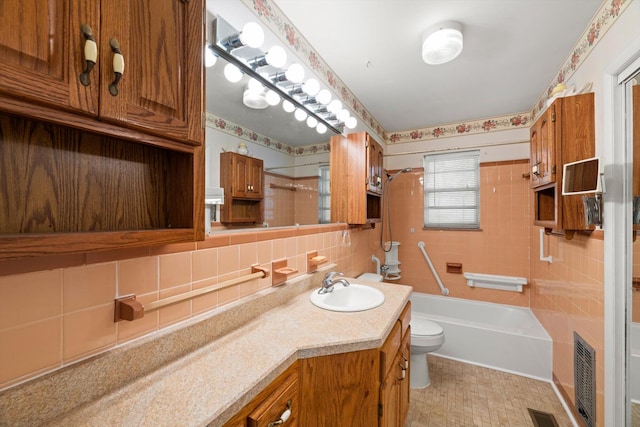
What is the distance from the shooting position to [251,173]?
128 centimetres

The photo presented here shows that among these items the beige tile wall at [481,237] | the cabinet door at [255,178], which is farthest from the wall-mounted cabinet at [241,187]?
the beige tile wall at [481,237]

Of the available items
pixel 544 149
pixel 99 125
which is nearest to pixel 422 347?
pixel 544 149

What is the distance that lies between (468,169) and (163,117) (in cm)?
322

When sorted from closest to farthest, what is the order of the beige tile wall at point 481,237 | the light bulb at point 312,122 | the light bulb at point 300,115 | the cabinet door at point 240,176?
the cabinet door at point 240,176 → the light bulb at point 300,115 → the light bulb at point 312,122 → the beige tile wall at point 481,237

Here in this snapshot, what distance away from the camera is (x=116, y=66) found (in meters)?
0.52

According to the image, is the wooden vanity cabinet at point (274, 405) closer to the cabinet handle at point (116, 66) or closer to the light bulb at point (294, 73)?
the cabinet handle at point (116, 66)

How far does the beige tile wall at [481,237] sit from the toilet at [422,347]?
47.3 inches

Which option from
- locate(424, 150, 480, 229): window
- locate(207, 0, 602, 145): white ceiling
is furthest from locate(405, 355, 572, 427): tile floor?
locate(207, 0, 602, 145): white ceiling

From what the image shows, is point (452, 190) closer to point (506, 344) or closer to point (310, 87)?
point (506, 344)

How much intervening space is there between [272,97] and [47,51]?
106 centimetres

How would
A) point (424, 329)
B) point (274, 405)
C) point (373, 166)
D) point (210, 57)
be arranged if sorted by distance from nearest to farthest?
point (274, 405)
point (210, 57)
point (424, 329)
point (373, 166)

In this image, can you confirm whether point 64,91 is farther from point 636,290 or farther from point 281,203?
point 636,290

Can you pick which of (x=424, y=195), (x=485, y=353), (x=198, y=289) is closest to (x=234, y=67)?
(x=198, y=289)

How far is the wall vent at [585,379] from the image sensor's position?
4.83ft
